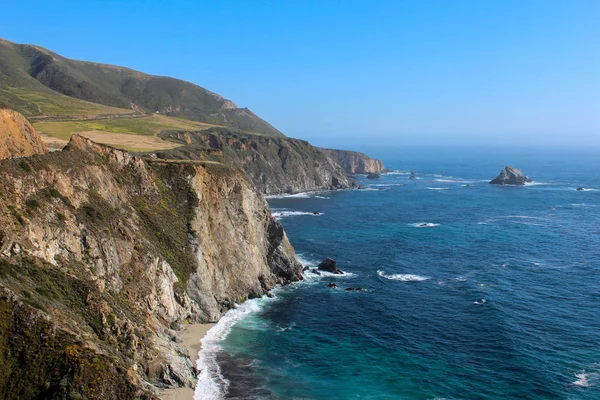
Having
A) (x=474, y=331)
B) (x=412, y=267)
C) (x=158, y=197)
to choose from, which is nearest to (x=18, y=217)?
(x=158, y=197)

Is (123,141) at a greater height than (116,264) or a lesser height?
greater

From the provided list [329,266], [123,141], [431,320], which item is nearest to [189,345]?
[431,320]

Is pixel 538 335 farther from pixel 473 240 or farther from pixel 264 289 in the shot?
pixel 473 240

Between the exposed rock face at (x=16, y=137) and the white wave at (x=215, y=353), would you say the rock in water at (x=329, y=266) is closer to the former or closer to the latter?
the white wave at (x=215, y=353)

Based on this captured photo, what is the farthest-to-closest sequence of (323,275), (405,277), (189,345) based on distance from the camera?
(323,275) → (405,277) → (189,345)

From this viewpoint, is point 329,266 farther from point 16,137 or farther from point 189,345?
point 16,137

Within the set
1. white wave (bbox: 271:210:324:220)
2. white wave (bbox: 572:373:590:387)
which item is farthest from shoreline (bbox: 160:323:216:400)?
white wave (bbox: 271:210:324:220)
